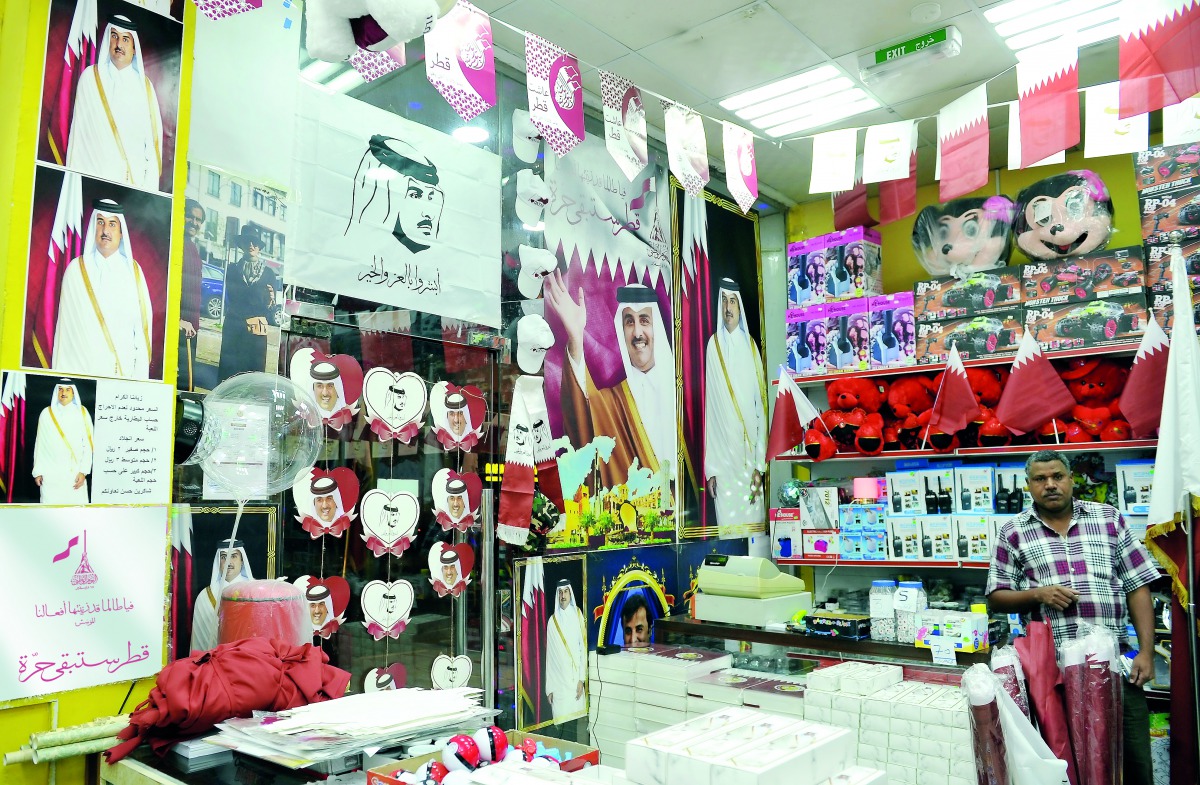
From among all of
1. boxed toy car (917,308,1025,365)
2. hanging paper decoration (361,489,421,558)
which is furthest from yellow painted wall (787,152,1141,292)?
hanging paper decoration (361,489,421,558)

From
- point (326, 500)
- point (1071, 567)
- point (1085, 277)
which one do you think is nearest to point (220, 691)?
point (326, 500)

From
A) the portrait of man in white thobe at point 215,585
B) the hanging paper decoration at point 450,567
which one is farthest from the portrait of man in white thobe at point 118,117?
the hanging paper decoration at point 450,567

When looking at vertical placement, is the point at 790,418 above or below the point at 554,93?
below

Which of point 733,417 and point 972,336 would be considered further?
point 733,417

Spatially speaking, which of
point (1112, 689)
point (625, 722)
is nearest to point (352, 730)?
point (1112, 689)

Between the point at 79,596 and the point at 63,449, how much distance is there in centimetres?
39

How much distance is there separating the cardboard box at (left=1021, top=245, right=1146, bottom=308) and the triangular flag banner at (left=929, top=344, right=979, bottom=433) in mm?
510

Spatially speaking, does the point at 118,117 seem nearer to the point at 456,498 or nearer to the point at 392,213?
the point at 392,213

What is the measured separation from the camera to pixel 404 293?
341 centimetres

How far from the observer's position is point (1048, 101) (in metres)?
3.43

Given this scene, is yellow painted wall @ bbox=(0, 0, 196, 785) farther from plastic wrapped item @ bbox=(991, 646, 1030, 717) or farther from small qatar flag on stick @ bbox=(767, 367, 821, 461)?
small qatar flag on stick @ bbox=(767, 367, 821, 461)

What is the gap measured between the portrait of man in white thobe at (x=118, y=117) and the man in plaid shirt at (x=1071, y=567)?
3.54m

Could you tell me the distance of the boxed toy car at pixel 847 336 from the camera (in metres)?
5.20

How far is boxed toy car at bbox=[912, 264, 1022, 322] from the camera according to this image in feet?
15.5
